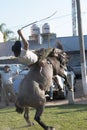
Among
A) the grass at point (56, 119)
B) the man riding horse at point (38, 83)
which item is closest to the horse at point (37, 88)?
the man riding horse at point (38, 83)

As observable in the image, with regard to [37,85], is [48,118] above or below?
below

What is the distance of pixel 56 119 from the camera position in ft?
37.8

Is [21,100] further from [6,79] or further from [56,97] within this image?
[56,97]

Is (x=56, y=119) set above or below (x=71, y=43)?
below

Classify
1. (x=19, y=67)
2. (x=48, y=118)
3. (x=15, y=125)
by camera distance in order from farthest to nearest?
(x=19, y=67), (x=48, y=118), (x=15, y=125)

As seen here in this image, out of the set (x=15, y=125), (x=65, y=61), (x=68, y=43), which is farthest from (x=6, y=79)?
(x=68, y=43)

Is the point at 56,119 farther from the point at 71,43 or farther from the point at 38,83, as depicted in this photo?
the point at 71,43

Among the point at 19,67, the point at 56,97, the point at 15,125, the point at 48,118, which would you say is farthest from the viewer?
the point at 19,67

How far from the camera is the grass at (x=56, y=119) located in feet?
34.1

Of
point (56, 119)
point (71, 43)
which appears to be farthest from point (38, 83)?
point (71, 43)

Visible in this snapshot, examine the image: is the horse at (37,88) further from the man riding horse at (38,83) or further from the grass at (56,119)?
the grass at (56,119)

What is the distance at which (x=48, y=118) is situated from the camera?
11.9 m

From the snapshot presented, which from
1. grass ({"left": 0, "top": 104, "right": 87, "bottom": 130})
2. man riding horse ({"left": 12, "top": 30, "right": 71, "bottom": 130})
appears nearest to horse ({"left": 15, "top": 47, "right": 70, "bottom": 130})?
man riding horse ({"left": 12, "top": 30, "right": 71, "bottom": 130})

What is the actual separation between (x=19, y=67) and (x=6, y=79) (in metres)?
3.87
